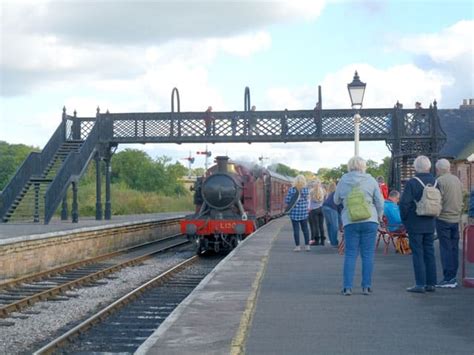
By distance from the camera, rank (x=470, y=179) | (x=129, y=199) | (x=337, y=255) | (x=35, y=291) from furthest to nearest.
Result: (x=129, y=199), (x=470, y=179), (x=337, y=255), (x=35, y=291)

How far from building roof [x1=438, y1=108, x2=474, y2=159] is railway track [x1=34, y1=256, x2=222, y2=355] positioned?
2159cm

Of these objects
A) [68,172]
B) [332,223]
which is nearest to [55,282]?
[332,223]

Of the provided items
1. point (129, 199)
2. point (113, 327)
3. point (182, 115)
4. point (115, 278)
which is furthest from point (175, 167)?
point (113, 327)

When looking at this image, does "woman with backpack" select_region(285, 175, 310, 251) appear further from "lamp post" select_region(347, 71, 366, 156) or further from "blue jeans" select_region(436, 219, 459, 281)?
"blue jeans" select_region(436, 219, 459, 281)

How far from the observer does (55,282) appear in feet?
53.4

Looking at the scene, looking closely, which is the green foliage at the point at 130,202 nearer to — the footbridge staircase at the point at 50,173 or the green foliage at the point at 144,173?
the footbridge staircase at the point at 50,173

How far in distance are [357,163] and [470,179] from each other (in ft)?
68.7

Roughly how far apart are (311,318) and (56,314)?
5332mm

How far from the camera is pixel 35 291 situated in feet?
47.6

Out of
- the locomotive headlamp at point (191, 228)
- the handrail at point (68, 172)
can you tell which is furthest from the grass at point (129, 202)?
the locomotive headlamp at point (191, 228)

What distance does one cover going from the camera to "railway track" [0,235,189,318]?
12.9 metres

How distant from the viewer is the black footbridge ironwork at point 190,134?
2989 centimetres

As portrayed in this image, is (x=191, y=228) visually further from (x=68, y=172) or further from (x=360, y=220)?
(x=360, y=220)

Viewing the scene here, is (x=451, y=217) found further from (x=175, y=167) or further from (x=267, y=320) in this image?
(x=175, y=167)
